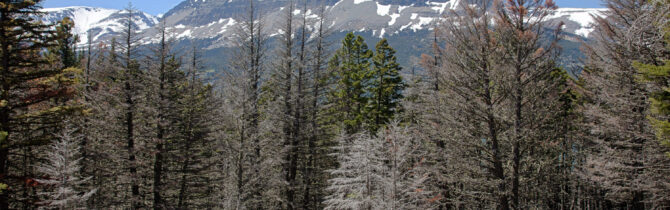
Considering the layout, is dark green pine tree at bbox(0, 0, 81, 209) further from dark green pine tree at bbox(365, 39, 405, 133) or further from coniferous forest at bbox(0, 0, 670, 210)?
dark green pine tree at bbox(365, 39, 405, 133)

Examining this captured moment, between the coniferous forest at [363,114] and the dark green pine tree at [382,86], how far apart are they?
0.37 feet

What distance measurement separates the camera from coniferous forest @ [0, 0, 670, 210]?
37.1 ft

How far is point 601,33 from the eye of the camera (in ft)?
49.9

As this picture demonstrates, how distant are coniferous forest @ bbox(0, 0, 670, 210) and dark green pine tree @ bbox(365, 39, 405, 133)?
111mm

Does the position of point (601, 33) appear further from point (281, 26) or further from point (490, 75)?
point (281, 26)

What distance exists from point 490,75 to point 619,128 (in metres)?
7.24

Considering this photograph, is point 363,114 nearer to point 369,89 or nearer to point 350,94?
point 350,94

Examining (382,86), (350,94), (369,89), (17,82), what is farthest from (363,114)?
(17,82)

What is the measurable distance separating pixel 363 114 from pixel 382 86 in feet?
8.23

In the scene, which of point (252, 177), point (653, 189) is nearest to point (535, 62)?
point (653, 189)

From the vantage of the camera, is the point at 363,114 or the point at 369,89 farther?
the point at 369,89

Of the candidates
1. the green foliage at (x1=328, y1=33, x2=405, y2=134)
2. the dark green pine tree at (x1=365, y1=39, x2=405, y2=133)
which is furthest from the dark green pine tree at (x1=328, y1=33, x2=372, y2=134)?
the dark green pine tree at (x1=365, y1=39, x2=405, y2=133)

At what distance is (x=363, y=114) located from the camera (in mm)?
25531

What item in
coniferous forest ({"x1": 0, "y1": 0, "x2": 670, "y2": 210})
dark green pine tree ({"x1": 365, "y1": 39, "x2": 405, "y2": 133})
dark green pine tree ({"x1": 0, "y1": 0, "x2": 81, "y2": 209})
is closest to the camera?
coniferous forest ({"x1": 0, "y1": 0, "x2": 670, "y2": 210})
